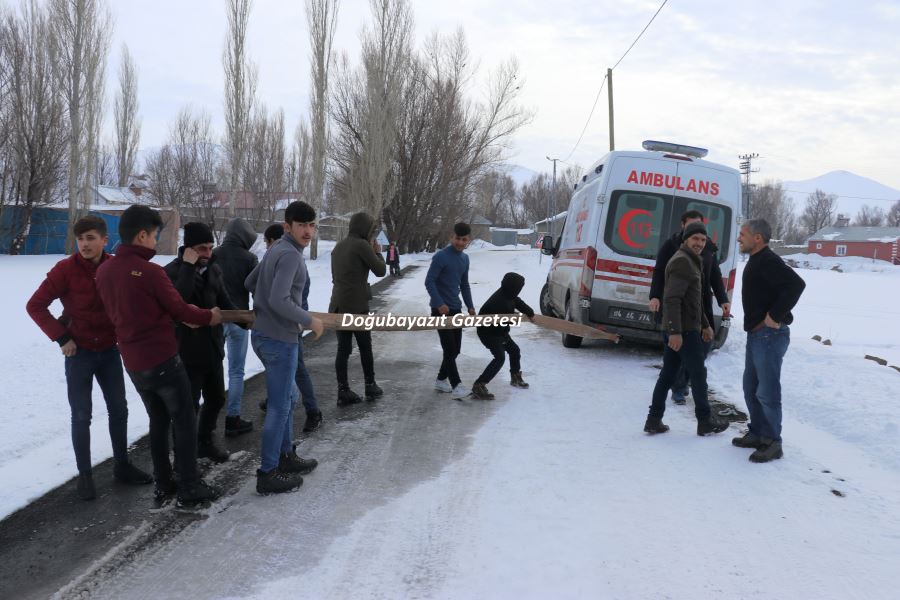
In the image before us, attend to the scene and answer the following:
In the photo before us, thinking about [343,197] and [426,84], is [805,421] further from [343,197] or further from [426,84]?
[426,84]

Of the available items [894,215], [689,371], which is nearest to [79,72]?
[689,371]

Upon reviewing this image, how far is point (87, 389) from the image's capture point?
13.8ft

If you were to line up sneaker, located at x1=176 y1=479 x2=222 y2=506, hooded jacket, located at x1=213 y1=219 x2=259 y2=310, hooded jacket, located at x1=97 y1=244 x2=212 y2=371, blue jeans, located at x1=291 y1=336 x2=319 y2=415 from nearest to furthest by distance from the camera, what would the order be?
1. hooded jacket, located at x1=97 y1=244 x2=212 y2=371
2. sneaker, located at x1=176 y1=479 x2=222 y2=506
3. hooded jacket, located at x1=213 y1=219 x2=259 y2=310
4. blue jeans, located at x1=291 y1=336 x2=319 y2=415

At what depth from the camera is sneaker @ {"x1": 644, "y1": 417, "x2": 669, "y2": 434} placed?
5727mm

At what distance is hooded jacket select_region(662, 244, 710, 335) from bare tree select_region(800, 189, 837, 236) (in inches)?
6141

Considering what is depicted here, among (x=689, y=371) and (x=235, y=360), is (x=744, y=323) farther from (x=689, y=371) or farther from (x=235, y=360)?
(x=235, y=360)

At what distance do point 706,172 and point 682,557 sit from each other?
6.76 metres

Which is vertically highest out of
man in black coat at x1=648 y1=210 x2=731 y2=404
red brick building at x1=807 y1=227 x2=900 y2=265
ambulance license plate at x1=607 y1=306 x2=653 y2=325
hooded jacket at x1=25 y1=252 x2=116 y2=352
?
red brick building at x1=807 y1=227 x2=900 y2=265

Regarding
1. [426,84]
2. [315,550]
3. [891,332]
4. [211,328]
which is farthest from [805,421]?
[426,84]

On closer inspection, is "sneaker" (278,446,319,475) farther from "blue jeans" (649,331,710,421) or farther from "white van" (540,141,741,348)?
"white van" (540,141,741,348)

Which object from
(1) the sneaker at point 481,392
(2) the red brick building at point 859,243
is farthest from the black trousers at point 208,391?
(2) the red brick building at point 859,243

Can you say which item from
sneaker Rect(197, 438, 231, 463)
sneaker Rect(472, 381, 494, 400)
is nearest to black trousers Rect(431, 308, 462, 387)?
sneaker Rect(472, 381, 494, 400)

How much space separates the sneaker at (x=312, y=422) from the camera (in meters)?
5.67

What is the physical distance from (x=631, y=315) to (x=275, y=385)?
5.88 m
